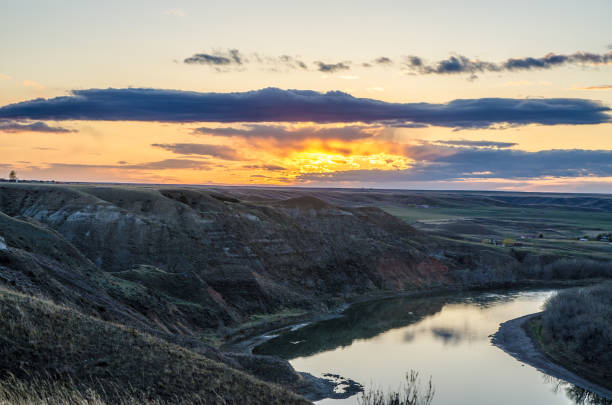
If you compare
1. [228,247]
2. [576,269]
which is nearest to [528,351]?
[228,247]

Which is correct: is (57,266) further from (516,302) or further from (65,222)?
(516,302)

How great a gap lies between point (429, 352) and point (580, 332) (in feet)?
45.7

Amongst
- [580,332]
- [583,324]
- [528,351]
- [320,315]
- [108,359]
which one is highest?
[108,359]

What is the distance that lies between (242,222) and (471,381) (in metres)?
49.4

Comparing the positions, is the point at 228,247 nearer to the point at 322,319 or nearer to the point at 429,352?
the point at 322,319

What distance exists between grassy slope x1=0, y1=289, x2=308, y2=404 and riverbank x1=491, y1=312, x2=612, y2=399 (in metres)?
28.1

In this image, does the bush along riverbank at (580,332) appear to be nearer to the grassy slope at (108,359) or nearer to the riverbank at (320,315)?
the riverbank at (320,315)

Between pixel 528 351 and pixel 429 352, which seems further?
pixel 528 351

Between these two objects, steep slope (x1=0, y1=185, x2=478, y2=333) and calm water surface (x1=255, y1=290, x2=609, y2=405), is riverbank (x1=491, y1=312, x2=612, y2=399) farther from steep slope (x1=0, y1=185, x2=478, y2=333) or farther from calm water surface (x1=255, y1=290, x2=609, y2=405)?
steep slope (x1=0, y1=185, x2=478, y2=333)

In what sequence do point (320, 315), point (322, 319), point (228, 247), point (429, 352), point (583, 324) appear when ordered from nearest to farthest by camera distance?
1. point (429, 352)
2. point (583, 324)
3. point (322, 319)
4. point (320, 315)
5. point (228, 247)

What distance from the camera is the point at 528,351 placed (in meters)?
49.8

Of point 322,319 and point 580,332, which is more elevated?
point 580,332

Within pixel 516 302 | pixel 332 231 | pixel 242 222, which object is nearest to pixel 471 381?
pixel 516 302

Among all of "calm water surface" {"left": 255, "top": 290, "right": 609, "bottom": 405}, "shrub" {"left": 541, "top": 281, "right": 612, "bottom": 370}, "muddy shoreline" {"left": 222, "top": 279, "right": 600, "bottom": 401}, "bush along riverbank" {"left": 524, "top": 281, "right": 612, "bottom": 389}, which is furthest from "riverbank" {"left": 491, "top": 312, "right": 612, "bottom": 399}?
"muddy shoreline" {"left": 222, "top": 279, "right": 600, "bottom": 401}
